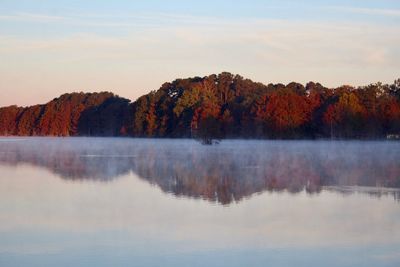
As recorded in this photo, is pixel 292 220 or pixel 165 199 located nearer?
pixel 292 220

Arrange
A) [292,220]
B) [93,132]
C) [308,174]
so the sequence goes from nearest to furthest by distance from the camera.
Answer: [292,220] < [308,174] < [93,132]

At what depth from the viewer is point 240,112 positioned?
6775cm

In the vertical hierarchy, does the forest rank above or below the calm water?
above

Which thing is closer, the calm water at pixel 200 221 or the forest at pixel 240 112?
the calm water at pixel 200 221

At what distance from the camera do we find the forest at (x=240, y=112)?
54.4m

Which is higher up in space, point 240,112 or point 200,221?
point 240,112

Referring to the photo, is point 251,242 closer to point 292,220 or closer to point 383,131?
point 292,220

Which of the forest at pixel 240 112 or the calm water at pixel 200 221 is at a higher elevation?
the forest at pixel 240 112

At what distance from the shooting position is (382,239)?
26.2 feet

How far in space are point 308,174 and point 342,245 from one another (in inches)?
387

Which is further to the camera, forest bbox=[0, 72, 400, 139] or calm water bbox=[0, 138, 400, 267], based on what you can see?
forest bbox=[0, 72, 400, 139]

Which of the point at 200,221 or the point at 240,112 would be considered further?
the point at 240,112

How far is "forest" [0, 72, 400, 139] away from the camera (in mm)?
54375

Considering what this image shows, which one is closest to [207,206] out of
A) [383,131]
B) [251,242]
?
[251,242]
